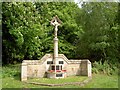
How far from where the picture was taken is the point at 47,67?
48.0 ft

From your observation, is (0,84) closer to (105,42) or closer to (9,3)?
(9,3)

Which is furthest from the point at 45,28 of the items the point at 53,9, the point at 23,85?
the point at 23,85

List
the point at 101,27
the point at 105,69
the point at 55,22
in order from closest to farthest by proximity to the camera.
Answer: the point at 55,22, the point at 105,69, the point at 101,27

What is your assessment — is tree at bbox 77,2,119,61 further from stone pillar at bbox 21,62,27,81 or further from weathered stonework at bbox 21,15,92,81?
stone pillar at bbox 21,62,27,81

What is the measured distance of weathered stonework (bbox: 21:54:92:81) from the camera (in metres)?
14.1

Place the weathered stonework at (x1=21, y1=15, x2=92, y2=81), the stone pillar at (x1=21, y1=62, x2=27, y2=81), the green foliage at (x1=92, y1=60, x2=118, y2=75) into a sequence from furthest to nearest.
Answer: the green foliage at (x1=92, y1=60, x2=118, y2=75) < the weathered stonework at (x1=21, y1=15, x2=92, y2=81) < the stone pillar at (x1=21, y1=62, x2=27, y2=81)

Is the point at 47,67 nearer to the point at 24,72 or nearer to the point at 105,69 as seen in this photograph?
the point at 24,72

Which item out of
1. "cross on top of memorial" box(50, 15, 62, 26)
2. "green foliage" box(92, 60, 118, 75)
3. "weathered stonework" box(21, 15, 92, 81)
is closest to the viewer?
"weathered stonework" box(21, 15, 92, 81)

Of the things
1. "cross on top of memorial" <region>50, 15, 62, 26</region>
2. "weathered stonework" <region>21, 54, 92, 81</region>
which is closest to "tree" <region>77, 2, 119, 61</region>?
"weathered stonework" <region>21, 54, 92, 81</region>

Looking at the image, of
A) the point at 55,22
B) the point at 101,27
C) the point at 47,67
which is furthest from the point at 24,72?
the point at 101,27

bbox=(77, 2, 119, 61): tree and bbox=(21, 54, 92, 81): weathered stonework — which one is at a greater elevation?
bbox=(77, 2, 119, 61): tree

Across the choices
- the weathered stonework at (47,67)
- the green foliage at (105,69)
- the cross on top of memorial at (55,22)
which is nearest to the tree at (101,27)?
the green foliage at (105,69)

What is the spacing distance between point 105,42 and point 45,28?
5.34 m

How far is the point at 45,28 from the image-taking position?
1905 cm
